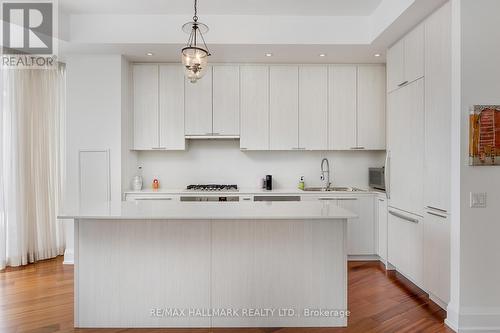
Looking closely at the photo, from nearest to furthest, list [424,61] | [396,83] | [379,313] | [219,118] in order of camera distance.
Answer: [379,313] → [424,61] → [396,83] → [219,118]

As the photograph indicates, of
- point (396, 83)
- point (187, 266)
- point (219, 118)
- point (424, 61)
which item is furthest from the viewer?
point (219, 118)

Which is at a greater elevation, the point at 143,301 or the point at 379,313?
the point at 143,301

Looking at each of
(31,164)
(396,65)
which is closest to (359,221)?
(396,65)

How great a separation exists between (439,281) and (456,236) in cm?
56

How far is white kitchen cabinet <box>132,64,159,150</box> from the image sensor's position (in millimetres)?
4281

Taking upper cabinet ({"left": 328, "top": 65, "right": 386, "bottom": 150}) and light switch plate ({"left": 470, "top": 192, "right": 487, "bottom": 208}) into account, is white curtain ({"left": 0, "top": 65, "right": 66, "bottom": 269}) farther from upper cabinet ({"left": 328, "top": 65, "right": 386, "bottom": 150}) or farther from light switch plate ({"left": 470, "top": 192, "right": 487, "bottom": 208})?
light switch plate ({"left": 470, "top": 192, "right": 487, "bottom": 208})

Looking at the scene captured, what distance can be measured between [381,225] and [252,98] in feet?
8.16

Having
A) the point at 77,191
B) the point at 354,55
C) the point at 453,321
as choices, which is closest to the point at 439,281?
the point at 453,321

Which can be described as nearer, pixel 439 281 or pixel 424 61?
pixel 439 281

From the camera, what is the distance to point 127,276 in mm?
2432

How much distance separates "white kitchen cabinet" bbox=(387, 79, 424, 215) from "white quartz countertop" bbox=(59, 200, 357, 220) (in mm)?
1226

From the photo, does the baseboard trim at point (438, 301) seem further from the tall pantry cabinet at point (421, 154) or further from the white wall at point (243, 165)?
the white wall at point (243, 165)

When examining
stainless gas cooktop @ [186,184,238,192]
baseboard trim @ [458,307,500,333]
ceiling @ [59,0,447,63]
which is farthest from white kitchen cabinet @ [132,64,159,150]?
baseboard trim @ [458,307,500,333]

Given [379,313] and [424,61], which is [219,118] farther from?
[379,313]
